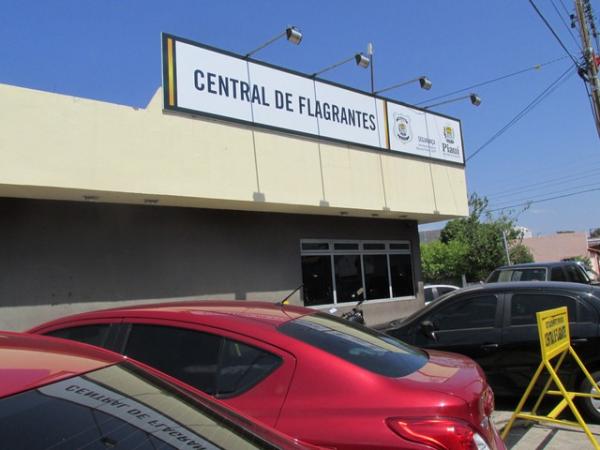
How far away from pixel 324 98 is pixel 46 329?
8.88 metres

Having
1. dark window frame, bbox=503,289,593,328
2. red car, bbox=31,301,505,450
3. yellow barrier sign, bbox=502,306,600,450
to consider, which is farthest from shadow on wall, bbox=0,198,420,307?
yellow barrier sign, bbox=502,306,600,450

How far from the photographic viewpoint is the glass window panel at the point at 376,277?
1380 centimetres

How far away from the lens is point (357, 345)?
335 cm

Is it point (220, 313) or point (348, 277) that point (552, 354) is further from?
point (348, 277)

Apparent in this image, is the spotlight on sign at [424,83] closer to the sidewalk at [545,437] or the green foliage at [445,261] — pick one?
the sidewalk at [545,437]

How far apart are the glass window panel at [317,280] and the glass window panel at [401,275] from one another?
256 cm

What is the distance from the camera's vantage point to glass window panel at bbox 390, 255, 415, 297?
14.6 m

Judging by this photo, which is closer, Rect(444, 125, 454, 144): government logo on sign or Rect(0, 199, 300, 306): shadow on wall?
Rect(0, 199, 300, 306): shadow on wall

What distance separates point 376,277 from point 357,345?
10.9 m

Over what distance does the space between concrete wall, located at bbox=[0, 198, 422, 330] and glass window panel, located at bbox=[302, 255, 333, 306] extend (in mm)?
342

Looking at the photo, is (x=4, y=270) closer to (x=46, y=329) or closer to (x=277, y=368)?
(x=46, y=329)

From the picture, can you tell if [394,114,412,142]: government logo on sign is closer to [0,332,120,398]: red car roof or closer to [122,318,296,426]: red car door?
[122,318,296,426]: red car door

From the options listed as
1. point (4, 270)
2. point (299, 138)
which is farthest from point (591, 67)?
point (4, 270)

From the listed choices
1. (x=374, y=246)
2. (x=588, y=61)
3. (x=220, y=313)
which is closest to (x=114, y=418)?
(x=220, y=313)
